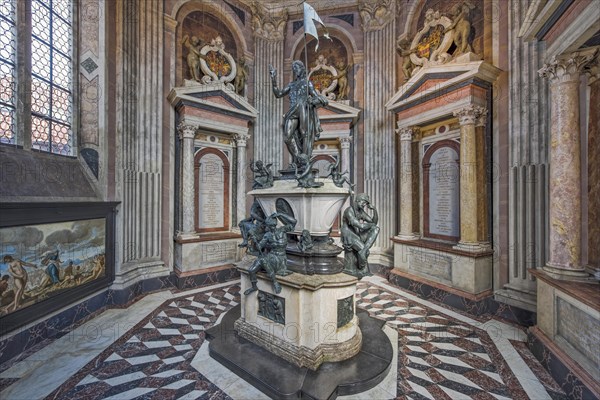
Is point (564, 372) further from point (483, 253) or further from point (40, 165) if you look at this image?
point (40, 165)

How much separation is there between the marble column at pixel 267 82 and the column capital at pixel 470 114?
5628 mm

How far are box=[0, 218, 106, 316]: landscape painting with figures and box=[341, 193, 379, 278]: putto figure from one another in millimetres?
4914

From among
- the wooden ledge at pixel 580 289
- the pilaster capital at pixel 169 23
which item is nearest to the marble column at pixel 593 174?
the wooden ledge at pixel 580 289

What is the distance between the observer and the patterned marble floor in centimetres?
305

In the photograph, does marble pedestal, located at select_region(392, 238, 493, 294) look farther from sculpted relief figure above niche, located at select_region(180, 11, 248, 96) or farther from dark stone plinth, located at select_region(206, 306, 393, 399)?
sculpted relief figure above niche, located at select_region(180, 11, 248, 96)

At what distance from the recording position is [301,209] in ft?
13.1

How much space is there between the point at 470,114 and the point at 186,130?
7208 mm

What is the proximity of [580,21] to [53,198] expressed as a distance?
26.8 feet

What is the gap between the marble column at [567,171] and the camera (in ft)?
12.0

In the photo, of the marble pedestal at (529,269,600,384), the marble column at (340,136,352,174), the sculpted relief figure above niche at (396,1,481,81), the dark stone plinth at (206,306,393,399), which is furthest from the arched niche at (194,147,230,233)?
the marble pedestal at (529,269,600,384)

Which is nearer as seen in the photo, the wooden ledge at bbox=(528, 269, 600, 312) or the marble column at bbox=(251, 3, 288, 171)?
the wooden ledge at bbox=(528, 269, 600, 312)

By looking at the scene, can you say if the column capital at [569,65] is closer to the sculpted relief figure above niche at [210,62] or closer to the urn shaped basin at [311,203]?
the urn shaped basin at [311,203]

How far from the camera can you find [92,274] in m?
5.24

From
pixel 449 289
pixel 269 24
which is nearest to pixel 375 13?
pixel 269 24
